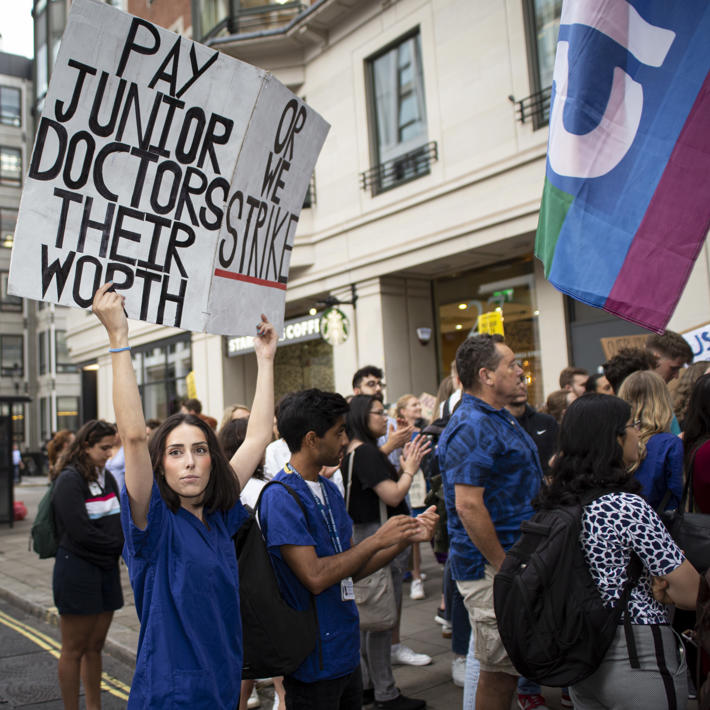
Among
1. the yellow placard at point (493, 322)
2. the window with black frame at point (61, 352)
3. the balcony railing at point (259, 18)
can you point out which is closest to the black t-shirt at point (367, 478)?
the yellow placard at point (493, 322)

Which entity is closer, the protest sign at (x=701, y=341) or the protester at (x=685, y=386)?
the protester at (x=685, y=386)

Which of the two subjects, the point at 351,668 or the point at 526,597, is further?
the point at 351,668

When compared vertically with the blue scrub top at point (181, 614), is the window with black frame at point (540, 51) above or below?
above

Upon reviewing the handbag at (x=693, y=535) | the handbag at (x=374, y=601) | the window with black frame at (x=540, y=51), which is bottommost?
the handbag at (x=374, y=601)

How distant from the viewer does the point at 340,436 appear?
10.2ft

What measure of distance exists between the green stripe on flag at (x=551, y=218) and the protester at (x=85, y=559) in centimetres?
298

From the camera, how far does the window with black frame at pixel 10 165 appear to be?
139ft

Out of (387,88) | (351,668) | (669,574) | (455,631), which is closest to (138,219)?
(351,668)

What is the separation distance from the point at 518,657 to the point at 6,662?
5164mm

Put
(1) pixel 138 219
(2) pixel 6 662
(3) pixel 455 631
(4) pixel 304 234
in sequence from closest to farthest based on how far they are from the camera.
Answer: (1) pixel 138 219 < (3) pixel 455 631 < (2) pixel 6 662 < (4) pixel 304 234

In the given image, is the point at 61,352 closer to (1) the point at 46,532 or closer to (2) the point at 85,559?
(1) the point at 46,532

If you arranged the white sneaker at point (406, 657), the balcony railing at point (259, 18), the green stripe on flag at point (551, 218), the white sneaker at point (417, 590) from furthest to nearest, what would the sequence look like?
1. the balcony railing at point (259, 18)
2. the white sneaker at point (417, 590)
3. the white sneaker at point (406, 657)
4. the green stripe on flag at point (551, 218)

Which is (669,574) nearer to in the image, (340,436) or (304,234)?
(340,436)

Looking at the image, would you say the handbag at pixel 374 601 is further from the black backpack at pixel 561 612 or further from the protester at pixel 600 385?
the protester at pixel 600 385
